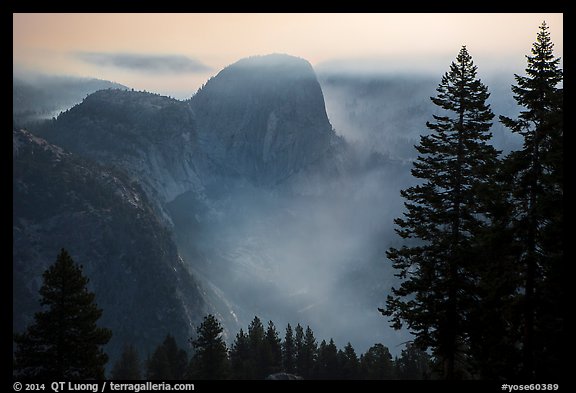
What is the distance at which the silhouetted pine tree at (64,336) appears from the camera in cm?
3367

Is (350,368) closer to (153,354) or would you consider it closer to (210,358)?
(153,354)

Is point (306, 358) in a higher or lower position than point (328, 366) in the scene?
higher

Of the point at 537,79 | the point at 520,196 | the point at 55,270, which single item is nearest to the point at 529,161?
the point at 520,196

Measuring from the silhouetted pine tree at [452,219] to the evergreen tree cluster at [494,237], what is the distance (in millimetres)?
50

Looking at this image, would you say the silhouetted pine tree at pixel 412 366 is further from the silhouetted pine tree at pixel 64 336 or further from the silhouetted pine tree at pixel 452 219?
the silhouetted pine tree at pixel 64 336

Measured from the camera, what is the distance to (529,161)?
26.6 m

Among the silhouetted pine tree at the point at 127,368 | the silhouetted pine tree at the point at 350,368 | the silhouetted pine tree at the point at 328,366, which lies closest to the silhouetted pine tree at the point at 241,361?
the silhouetted pine tree at the point at 328,366

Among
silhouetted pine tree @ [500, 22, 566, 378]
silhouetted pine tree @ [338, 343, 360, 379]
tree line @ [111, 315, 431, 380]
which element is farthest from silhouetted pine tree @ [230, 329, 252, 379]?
Result: silhouetted pine tree @ [500, 22, 566, 378]

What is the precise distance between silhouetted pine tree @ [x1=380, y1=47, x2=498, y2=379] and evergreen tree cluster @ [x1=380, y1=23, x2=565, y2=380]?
50mm

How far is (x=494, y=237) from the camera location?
88.1ft

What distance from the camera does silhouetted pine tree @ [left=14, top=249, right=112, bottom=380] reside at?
33.7m

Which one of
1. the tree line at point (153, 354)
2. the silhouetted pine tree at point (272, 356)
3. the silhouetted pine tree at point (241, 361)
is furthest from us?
the silhouetted pine tree at point (272, 356)

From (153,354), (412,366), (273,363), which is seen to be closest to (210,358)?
(273,363)

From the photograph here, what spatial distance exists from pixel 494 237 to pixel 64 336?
22.2 meters
